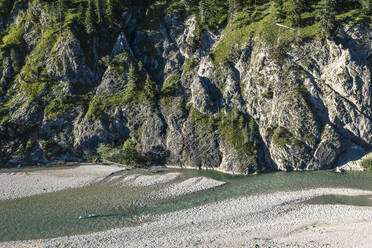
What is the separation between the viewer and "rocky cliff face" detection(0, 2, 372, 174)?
194 ft

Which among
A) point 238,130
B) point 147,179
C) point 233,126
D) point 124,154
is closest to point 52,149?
point 124,154

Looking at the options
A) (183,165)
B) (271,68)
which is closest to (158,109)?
(183,165)

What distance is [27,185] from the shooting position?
54094mm

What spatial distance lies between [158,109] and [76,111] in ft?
81.8

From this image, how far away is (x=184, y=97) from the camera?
2805 inches

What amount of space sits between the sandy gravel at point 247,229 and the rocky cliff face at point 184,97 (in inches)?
665

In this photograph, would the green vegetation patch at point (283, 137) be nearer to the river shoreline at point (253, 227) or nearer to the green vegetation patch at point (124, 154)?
the river shoreline at point (253, 227)

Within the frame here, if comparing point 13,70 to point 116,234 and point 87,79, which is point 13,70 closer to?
point 87,79

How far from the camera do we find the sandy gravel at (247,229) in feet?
109

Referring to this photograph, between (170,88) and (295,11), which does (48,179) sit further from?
(295,11)

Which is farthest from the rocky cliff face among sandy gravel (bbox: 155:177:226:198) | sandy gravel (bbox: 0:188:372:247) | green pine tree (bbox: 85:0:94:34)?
sandy gravel (bbox: 0:188:372:247)

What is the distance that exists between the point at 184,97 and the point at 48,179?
4054 cm

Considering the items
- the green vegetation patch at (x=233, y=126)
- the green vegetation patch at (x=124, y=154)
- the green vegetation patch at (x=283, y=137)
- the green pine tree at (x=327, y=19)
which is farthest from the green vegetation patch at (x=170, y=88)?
the green pine tree at (x=327, y=19)

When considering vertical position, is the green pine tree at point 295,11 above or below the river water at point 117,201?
above
